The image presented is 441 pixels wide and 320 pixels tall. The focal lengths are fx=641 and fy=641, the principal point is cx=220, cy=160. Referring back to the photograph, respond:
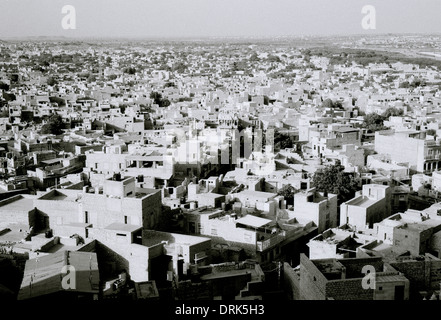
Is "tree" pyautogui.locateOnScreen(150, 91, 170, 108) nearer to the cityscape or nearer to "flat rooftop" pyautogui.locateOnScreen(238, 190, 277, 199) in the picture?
the cityscape

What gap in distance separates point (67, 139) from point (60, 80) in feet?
Answer: 49.3

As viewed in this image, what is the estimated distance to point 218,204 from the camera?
6977 mm

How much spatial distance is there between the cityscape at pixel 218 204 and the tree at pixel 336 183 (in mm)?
21

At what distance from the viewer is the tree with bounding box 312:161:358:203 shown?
7895mm

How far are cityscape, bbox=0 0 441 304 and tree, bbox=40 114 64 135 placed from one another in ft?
0.21

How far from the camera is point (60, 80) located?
25.3 meters

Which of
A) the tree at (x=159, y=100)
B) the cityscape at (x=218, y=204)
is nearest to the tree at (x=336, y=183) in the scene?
the cityscape at (x=218, y=204)

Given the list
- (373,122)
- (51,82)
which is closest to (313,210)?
(373,122)

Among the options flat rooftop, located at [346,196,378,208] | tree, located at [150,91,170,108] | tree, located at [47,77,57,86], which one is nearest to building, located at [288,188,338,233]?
flat rooftop, located at [346,196,378,208]

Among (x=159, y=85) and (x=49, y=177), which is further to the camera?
(x=159, y=85)

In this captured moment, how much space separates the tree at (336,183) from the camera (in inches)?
311

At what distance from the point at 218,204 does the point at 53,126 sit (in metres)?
6.63

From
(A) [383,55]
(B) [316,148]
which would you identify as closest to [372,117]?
(B) [316,148]

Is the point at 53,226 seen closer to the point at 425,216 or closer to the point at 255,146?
the point at 425,216
